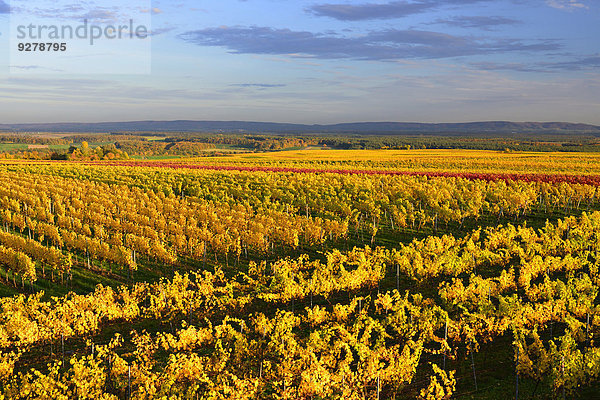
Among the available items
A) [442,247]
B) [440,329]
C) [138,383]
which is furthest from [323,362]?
[442,247]

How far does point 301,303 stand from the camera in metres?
23.1

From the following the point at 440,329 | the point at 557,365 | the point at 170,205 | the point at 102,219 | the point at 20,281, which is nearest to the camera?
the point at 557,365

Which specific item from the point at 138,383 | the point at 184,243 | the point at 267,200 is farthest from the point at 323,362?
the point at 267,200

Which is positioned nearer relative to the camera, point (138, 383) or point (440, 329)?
point (138, 383)

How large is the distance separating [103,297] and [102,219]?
19115 mm

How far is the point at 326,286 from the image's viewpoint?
21609 millimetres

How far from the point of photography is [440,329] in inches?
771

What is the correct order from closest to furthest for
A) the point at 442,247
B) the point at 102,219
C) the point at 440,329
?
the point at 440,329 → the point at 442,247 → the point at 102,219

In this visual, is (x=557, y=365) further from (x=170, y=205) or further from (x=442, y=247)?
(x=170, y=205)

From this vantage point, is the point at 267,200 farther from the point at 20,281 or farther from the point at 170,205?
the point at 20,281

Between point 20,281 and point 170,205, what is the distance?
56.1ft

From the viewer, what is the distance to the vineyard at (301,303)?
47.8 ft

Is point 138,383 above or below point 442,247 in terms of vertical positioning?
below

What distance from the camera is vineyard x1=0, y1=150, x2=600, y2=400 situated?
14.6 m
